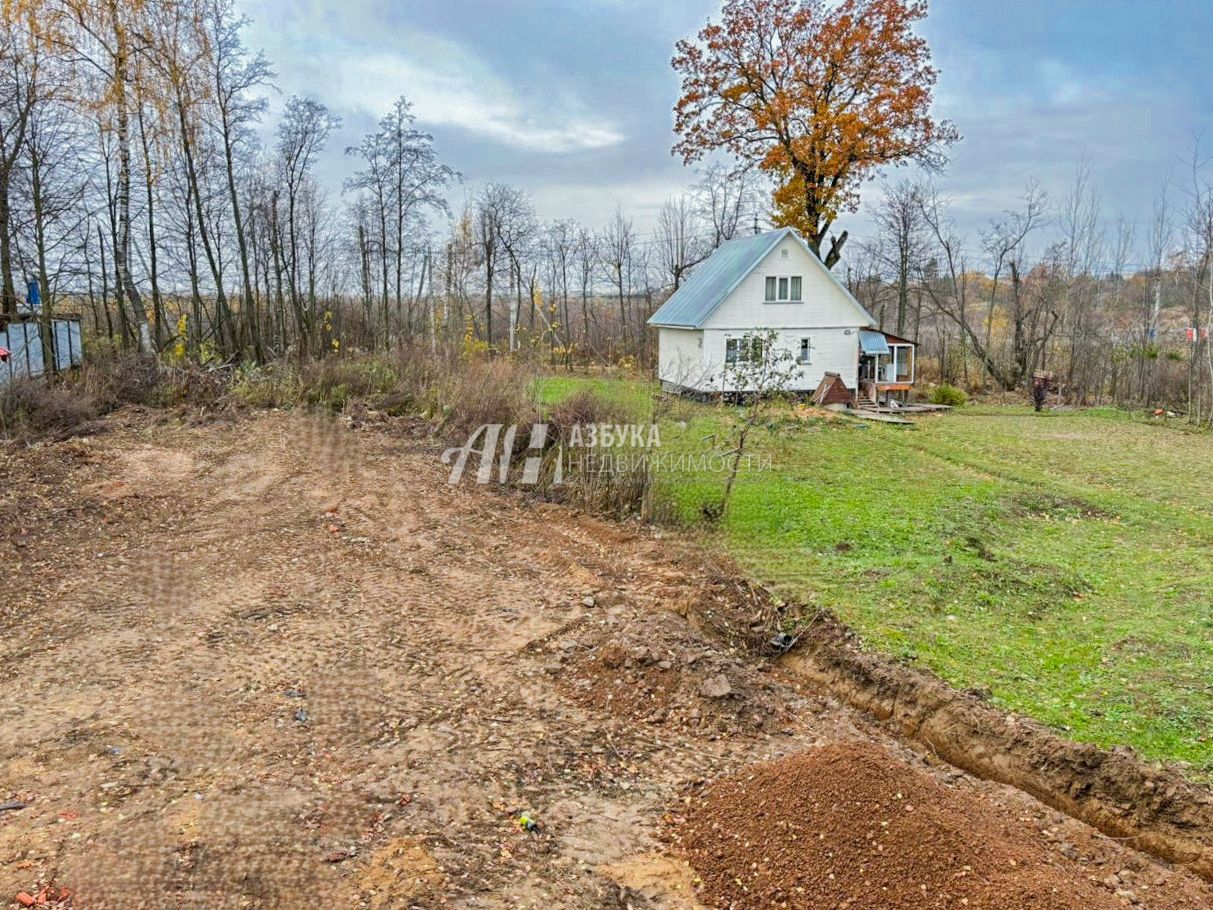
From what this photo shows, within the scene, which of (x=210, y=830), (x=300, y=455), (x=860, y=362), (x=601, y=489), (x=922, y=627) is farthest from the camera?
(x=860, y=362)

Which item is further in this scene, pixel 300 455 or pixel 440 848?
pixel 300 455

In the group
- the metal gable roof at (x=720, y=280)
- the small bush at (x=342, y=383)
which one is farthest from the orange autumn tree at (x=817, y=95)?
the small bush at (x=342, y=383)

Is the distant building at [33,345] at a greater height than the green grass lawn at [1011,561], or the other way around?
the distant building at [33,345]

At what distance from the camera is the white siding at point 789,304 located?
20938mm

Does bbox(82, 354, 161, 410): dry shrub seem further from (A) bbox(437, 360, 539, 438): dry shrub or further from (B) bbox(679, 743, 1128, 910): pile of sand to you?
(B) bbox(679, 743, 1128, 910): pile of sand

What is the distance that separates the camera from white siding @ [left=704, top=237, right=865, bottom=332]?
20.9m

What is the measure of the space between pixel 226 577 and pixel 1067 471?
11.1m

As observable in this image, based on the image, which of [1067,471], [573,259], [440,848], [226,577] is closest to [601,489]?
[226,577]

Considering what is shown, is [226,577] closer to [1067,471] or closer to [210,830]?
[210,830]

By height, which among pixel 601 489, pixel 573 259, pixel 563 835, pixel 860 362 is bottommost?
pixel 563 835

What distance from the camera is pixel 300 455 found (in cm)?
1064

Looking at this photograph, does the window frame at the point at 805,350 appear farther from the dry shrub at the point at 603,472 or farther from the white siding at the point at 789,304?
the dry shrub at the point at 603,472

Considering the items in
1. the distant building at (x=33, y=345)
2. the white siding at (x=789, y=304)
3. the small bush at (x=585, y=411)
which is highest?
the white siding at (x=789, y=304)

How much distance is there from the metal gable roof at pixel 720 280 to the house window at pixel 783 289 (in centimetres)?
74
